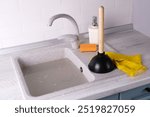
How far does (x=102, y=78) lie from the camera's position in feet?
3.56

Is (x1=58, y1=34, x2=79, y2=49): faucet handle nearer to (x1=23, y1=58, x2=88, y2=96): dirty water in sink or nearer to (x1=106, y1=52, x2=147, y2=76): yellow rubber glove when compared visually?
(x1=23, y1=58, x2=88, y2=96): dirty water in sink

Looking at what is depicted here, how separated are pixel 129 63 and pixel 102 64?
15cm

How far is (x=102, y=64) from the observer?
1.11m

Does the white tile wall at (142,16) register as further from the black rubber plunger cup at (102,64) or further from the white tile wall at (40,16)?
the black rubber plunger cup at (102,64)

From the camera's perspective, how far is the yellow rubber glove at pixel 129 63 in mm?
1105

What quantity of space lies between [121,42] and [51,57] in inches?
17.9

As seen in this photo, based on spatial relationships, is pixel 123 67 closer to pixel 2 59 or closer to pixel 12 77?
pixel 12 77

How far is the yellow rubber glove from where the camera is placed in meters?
1.11

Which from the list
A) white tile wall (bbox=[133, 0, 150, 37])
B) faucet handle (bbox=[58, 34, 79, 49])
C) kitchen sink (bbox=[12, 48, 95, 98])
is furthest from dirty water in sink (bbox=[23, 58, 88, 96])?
white tile wall (bbox=[133, 0, 150, 37])

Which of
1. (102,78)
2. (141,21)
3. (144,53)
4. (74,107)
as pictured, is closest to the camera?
(74,107)

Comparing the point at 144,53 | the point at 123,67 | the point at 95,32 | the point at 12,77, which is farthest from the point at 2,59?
the point at 144,53

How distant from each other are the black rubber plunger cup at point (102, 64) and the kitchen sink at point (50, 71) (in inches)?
1.5

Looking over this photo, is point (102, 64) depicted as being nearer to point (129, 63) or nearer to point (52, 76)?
point (129, 63)

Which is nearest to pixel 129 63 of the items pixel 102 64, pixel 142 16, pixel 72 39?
pixel 102 64
